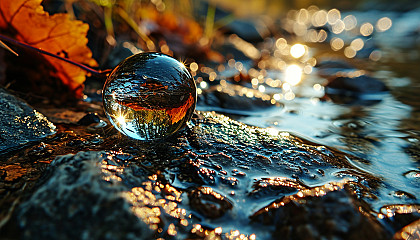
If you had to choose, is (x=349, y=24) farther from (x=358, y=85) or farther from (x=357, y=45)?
(x=358, y=85)

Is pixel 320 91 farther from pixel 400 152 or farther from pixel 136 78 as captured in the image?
pixel 136 78

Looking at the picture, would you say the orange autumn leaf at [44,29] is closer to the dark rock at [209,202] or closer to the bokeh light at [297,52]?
the dark rock at [209,202]

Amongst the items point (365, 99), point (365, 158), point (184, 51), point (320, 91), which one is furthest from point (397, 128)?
point (184, 51)

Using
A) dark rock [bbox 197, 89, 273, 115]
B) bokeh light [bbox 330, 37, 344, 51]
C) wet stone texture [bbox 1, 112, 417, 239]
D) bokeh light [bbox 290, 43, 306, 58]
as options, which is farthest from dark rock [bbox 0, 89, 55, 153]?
bokeh light [bbox 330, 37, 344, 51]

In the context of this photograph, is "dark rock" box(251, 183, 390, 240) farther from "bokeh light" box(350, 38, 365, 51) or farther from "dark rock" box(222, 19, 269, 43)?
"dark rock" box(222, 19, 269, 43)

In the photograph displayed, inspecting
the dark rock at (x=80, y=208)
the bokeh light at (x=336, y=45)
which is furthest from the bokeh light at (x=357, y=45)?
the dark rock at (x=80, y=208)

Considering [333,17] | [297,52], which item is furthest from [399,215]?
[333,17]

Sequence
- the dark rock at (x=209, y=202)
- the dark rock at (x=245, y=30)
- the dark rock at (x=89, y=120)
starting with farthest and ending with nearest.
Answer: the dark rock at (x=245, y=30) < the dark rock at (x=89, y=120) < the dark rock at (x=209, y=202)
